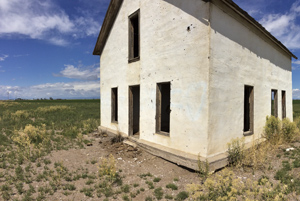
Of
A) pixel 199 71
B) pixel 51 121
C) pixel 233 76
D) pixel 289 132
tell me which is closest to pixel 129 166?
pixel 199 71

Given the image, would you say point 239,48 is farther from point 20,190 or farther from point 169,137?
point 20,190

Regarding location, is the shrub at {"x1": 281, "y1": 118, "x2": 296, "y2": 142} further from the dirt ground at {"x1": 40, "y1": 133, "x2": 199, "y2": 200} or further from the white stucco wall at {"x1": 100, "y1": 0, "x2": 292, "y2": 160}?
the dirt ground at {"x1": 40, "y1": 133, "x2": 199, "y2": 200}

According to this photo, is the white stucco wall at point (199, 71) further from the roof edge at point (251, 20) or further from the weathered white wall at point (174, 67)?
the roof edge at point (251, 20)

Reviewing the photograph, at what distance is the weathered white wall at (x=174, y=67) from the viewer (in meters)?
5.08

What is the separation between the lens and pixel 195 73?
520cm

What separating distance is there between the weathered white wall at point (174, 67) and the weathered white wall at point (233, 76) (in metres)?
0.28

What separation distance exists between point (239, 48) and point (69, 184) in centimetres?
680

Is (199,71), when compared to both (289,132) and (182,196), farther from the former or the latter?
(289,132)

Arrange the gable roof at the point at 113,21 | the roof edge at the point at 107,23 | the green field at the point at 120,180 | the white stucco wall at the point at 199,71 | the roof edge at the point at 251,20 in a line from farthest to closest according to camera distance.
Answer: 1. the roof edge at the point at 107,23
2. the gable roof at the point at 113,21
3. the roof edge at the point at 251,20
4. the white stucco wall at the point at 199,71
5. the green field at the point at 120,180

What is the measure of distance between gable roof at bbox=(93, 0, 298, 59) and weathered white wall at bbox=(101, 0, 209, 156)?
0.85 meters

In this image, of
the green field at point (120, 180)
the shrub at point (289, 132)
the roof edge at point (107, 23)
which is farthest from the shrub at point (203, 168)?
the roof edge at point (107, 23)

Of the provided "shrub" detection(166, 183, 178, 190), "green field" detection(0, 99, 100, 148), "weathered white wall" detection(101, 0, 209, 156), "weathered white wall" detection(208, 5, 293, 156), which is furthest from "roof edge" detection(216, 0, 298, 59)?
"green field" detection(0, 99, 100, 148)

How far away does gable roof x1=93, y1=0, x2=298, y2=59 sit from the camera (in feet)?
18.3

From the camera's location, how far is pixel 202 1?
505cm
